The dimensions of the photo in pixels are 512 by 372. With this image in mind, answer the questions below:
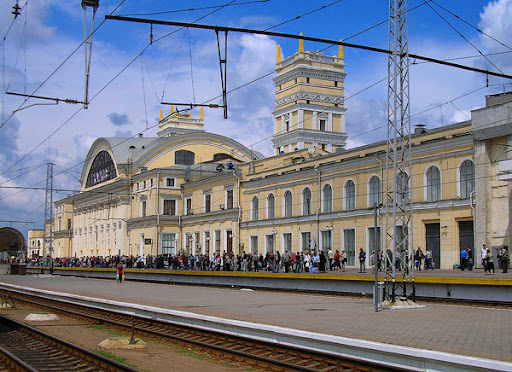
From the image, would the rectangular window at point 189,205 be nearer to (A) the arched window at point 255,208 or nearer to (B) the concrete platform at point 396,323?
(A) the arched window at point 255,208

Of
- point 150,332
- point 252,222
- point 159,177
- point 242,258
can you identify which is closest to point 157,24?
point 150,332

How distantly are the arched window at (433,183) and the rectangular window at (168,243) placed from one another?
36684 millimetres

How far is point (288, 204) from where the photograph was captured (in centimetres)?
4997

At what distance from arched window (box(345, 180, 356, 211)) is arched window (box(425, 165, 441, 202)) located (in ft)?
21.2

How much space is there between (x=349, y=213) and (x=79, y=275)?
2902 centimetres

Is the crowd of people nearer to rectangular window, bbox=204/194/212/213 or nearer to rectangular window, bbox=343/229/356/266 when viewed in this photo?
rectangular window, bbox=343/229/356/266

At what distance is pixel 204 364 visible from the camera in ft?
39.9

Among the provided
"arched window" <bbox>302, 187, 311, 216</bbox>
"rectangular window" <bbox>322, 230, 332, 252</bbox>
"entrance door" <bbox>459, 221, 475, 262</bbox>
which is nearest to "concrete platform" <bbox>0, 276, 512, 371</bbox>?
"entrance door" <bbox>459, 221, 475, 262</bbox>

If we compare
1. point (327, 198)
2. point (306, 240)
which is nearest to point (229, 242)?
point (306, 240)

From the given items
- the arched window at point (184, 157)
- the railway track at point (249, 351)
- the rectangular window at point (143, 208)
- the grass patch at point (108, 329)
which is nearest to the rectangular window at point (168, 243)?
the rectangular window at point (143, 208)

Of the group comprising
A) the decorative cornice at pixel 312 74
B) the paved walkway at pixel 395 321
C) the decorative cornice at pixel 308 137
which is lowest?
the paved walkway at pixel 395 321

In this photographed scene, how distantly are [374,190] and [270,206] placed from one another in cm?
1292

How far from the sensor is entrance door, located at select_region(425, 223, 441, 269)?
3667 centimetres

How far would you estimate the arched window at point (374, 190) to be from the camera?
4053cm
